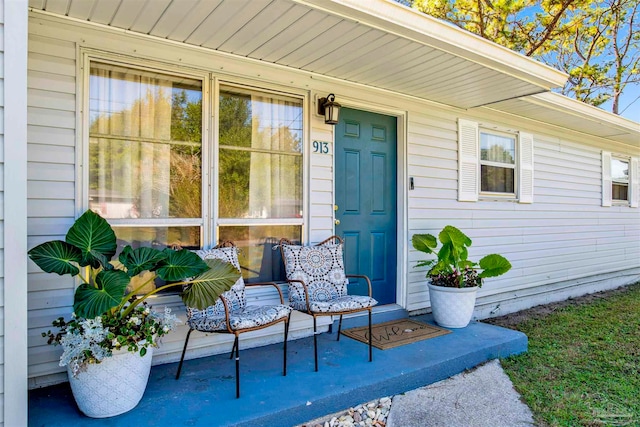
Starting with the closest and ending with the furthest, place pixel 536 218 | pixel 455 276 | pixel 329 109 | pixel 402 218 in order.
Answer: pixel 329 109, pixel 455 276, pixel 402 218, pixel 536 218

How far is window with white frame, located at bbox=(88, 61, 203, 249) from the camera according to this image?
2666mm

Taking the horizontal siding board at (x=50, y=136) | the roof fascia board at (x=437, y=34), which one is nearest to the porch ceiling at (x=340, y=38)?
the roof fascia board at (x=437, y=34)

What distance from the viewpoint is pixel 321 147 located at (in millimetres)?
3574

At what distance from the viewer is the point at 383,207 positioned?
13.5ft

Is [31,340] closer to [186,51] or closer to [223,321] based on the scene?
[223,321]

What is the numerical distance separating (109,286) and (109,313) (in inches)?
10.9

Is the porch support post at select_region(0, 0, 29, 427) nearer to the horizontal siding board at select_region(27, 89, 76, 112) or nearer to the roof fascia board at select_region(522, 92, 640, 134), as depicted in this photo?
the horizontal siding board at select_region(27, 89, 76, 112)

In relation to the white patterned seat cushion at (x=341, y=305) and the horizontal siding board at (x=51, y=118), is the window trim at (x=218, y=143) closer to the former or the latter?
the white patterned seat cushion at (x=341, y=305)

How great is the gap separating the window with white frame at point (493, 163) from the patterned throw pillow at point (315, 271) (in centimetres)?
199

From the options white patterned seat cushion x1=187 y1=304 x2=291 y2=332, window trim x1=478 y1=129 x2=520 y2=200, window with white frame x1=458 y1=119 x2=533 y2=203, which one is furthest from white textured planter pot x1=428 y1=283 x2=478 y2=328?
white patterned seat cushion x1=187 y1=304 x2=291 y2=332

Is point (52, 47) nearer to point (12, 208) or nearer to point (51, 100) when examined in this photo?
point (51, 100)

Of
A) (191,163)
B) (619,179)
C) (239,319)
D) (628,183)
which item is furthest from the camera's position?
(628,183)

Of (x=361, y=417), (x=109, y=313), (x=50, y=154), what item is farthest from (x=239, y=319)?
(x=50, y=154)

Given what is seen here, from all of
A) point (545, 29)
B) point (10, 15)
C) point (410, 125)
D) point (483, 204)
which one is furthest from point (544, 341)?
point (545, 29)
